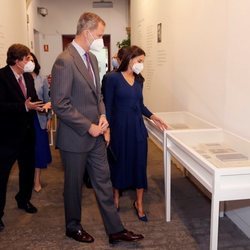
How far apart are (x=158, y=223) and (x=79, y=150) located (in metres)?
1.03

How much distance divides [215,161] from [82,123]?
86 centimetres

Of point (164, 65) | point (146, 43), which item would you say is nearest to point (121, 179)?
point (164, 65)

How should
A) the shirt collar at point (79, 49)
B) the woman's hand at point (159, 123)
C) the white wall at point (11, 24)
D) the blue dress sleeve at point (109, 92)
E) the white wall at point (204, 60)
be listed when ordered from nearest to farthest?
the shirt collar at point (79, 49)
the white wall at point (204, 60)
the blue dress sleeve at point (109, 92)
the woman's hand at point (159, 123)
the white wall at point (11, 24)

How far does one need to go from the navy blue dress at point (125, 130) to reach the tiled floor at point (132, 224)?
1.20 feet

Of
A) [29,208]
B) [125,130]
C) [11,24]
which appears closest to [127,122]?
[125,130]

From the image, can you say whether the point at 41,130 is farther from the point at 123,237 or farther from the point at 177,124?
the point at 123,237

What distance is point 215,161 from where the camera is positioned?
207cm

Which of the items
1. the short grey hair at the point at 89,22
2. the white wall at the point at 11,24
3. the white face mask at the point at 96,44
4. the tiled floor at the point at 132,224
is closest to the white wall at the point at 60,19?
the white wall at the point at 11,24

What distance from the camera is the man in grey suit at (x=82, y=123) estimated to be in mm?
2203

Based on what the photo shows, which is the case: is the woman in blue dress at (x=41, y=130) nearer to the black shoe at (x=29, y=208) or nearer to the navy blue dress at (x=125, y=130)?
the black shoe at (x=29, y=208)

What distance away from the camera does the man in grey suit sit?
220cm

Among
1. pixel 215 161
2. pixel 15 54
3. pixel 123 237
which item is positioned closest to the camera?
pixel 215 161

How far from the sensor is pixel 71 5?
9.41 meters

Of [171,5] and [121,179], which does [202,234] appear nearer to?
[121,179]
